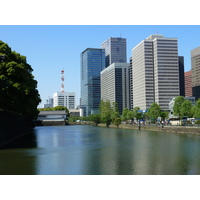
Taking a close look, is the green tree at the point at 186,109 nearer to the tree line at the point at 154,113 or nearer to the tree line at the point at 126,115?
the tree line at the point at 154,113

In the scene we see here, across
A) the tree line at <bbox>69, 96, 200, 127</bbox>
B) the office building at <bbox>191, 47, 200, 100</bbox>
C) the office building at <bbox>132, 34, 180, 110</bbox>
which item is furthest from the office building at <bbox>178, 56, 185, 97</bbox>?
the tree line at <bbox>69, 96, 200, 127</bbox>

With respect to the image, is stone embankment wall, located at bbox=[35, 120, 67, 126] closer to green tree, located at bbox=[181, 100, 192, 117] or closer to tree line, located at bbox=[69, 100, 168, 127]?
tree line, located at bbox=[69, 100, 168, 127]

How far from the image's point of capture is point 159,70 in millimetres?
143250

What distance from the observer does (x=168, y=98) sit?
144000 millimetres

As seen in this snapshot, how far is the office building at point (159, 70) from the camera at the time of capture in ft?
469

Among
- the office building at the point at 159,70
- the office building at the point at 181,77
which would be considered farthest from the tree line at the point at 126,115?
the office building at the point at 181,77

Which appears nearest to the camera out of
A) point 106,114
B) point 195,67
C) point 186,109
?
point 186,109

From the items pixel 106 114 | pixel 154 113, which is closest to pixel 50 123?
pixel 106 114

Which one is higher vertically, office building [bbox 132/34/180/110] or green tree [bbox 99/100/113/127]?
office building [bbox 132/34/180/110]

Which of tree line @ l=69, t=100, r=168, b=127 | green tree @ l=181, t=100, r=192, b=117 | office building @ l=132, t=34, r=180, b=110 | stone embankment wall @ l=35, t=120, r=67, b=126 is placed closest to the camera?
green tree @ l=181, t=100, r=192, b=117

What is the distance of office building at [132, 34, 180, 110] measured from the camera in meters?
143

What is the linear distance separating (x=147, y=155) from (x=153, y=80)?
123409mm

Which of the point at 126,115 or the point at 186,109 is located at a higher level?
the point at 186,109

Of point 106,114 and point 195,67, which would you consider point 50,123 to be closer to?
point 106,114
